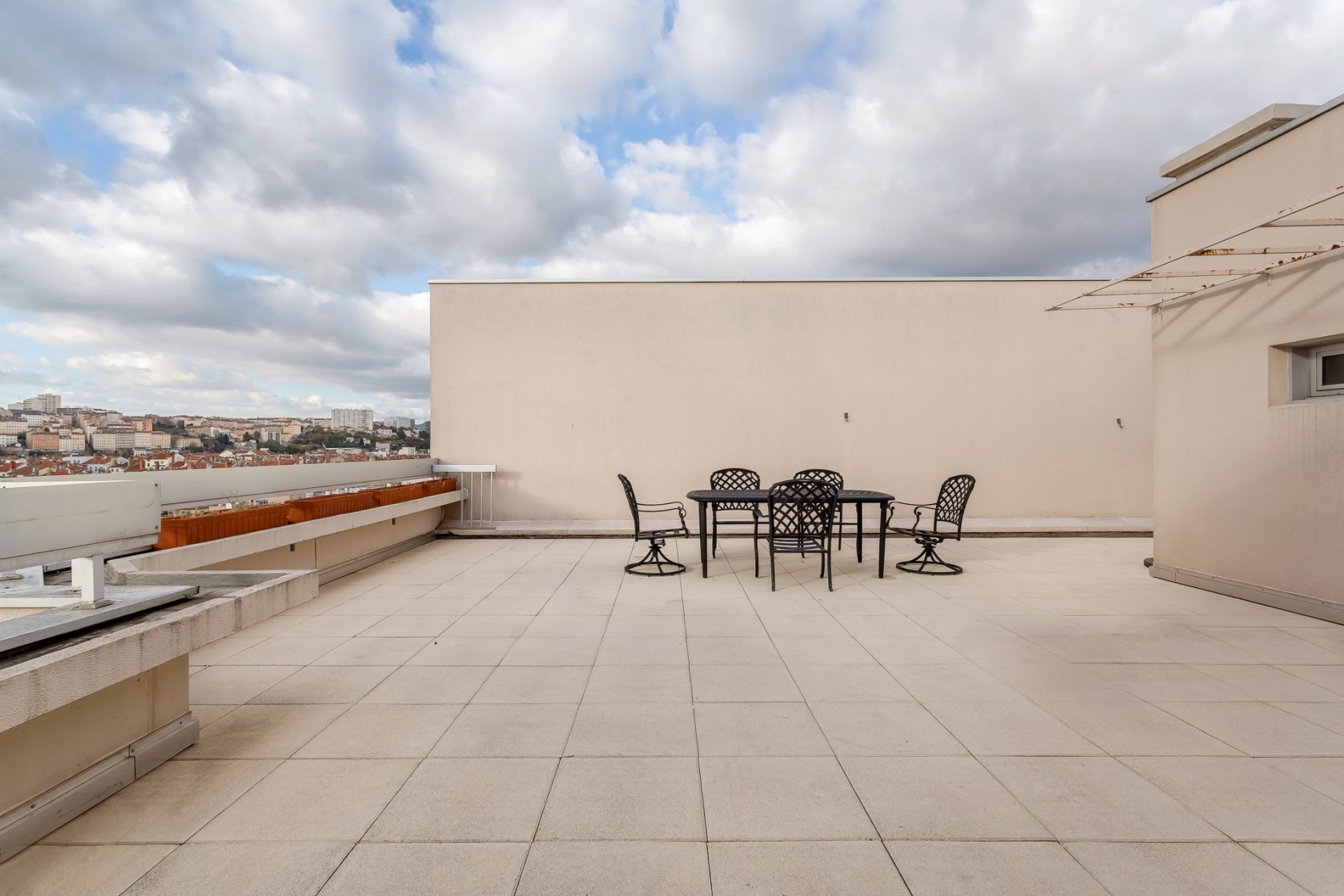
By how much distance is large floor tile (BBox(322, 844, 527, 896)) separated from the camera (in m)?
1.30

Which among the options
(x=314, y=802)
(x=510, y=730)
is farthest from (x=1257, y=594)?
(x=314, y=802)

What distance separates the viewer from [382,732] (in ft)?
6.90

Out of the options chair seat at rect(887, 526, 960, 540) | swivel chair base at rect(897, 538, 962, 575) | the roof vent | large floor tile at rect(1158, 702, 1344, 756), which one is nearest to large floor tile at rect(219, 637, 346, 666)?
large floor tile at rect(1158, 702, 1344, 756)

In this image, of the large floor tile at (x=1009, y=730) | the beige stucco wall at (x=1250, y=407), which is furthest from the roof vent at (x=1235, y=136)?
the large floor tile at (x=1009, y=730)

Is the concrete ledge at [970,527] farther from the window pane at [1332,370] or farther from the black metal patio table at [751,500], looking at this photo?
the window pane at [1332,370]

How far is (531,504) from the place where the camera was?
25.0ft

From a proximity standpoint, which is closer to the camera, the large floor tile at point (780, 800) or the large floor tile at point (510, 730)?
the large floor tile at point (780, 800)

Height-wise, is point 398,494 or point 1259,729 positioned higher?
point 398,494

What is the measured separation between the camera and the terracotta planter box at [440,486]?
21.5ft

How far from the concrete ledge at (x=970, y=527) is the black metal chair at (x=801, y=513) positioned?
2421 millimetres

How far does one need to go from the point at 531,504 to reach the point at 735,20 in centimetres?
606

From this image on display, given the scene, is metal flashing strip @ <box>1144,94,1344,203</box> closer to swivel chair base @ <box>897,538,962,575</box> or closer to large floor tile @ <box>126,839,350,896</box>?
swivel chair base @ <box>897,538,962,575</box>

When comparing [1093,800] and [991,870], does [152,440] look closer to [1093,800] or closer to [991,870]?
[991,870]

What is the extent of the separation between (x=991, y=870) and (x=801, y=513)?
3.04 metres
